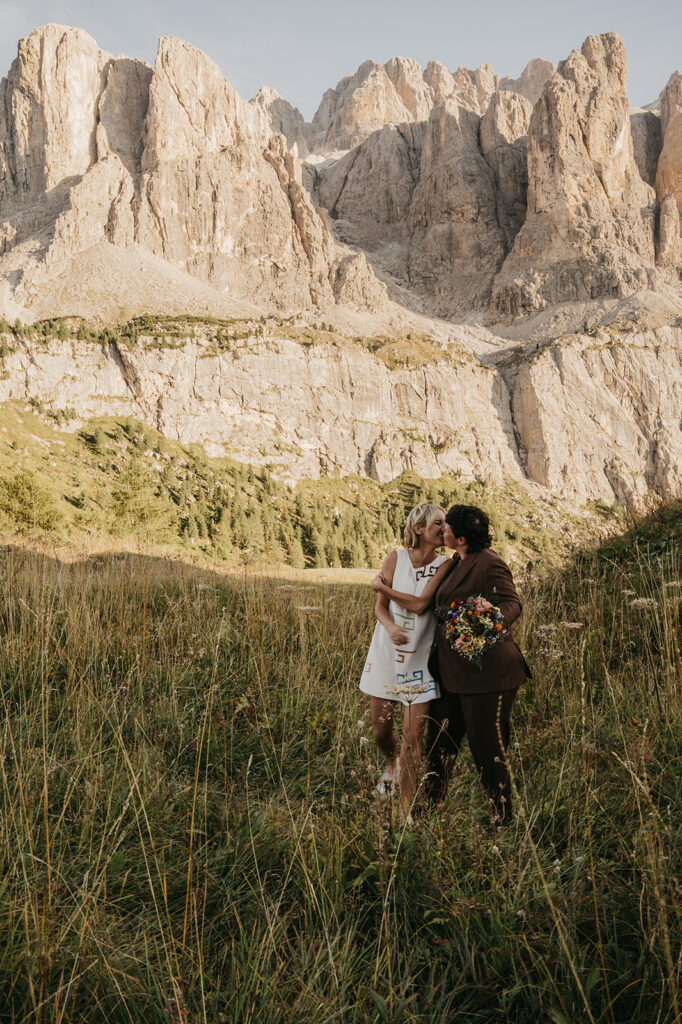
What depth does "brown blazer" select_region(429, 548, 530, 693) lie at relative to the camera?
11.8ft

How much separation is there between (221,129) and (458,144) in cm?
6648

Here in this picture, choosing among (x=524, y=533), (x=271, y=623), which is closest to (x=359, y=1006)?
(x=271, y=623)

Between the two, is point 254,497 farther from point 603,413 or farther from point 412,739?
point 412,739

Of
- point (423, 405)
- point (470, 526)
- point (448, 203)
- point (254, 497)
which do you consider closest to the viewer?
point (470, 526)

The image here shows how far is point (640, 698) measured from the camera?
4.62 metres

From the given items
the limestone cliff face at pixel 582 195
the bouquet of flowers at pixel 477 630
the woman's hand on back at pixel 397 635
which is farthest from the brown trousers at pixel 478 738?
the limestone cliff face at pixel 582 195

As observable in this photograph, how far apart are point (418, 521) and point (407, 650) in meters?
0.94

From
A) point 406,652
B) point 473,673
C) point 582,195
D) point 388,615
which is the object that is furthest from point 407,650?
point 582,195

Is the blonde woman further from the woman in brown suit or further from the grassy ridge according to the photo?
the grassy ridge

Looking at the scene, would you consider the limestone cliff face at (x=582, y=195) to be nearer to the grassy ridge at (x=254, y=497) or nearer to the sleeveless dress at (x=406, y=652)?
the grassy ridge at (x=254, y=497)

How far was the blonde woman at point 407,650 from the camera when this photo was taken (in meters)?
3.88

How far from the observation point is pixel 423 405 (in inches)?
5074

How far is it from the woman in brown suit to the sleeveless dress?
0.09 m

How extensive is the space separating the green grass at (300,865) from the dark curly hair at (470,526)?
1.12m
